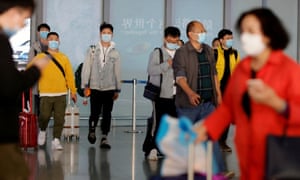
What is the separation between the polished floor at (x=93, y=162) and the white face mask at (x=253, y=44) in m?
3.78

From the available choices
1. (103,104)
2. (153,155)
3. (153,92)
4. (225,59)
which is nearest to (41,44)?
(103,104)

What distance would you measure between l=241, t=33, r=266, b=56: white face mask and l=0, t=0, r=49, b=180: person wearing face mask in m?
1.14

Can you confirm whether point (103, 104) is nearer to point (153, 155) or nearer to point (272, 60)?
point (153, 155)

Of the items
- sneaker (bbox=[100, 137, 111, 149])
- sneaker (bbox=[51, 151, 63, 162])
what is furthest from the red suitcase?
sneaker (bbox=[100, 137, 111, 149])

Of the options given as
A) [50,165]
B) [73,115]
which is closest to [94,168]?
[50,165]

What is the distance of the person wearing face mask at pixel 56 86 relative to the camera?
30.5 ft

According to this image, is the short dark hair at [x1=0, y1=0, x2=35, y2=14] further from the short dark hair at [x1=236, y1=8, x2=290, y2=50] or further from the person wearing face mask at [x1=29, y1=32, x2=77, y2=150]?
the person wearing face mask at [x1=29, y1=32, x2=77, y2=150]

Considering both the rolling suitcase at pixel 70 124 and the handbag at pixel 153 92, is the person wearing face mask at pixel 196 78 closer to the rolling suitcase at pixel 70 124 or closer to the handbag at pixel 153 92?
the handbag at pixel 153 92

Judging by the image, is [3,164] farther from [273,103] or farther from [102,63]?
[102,63]

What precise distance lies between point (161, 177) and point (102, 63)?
5729 millimetres

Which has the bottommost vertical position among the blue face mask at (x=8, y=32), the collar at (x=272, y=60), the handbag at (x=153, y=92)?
the handbag at (x=153, y=92)

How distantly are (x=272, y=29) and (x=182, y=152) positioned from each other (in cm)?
86

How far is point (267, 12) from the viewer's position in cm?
360

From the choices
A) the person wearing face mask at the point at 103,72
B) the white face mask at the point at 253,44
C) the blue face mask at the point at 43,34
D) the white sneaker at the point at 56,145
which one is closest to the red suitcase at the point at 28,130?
the white sneaker at the point at 56,145
